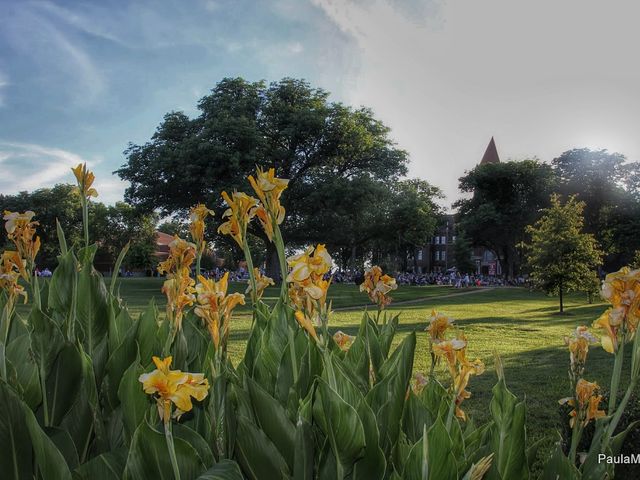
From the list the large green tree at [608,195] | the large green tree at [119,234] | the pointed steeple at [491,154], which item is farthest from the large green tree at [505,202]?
the large green tree at [119,234]

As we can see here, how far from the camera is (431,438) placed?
1084 millimetres

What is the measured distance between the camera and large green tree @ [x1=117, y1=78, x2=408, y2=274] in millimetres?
25672

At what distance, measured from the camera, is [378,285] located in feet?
6.89

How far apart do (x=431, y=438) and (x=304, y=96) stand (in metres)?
30.0

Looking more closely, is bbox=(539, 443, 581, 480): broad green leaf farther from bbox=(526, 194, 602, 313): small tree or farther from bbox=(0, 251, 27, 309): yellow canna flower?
bbox=(526, 194, 602, 313): small tree

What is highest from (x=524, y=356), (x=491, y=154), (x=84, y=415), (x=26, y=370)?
(x=491, y=154)

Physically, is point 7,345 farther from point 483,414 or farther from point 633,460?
point 483,414

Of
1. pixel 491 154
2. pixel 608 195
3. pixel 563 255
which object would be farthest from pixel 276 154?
pixel 491 154

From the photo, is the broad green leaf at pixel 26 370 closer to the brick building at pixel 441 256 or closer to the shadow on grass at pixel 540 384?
the shadow on grass at pixel 540 384

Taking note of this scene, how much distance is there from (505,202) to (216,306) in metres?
53.4

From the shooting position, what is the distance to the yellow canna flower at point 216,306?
55.8 inches

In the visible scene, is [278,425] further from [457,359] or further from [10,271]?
[10,271]

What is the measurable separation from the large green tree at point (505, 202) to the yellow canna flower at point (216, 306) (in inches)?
1933

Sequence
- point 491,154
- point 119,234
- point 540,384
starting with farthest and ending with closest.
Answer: point 491,154, point 119,234, point 540,384
